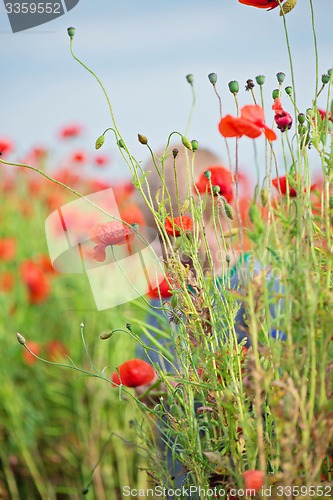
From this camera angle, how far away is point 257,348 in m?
0.65

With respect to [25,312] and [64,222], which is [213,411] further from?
[25,312]

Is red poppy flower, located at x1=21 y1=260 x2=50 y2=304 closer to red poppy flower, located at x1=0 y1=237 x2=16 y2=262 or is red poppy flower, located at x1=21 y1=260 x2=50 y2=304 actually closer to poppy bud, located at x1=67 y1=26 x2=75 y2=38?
red poppy flower, located at x1=0 y1=237 x2=16 y2=262

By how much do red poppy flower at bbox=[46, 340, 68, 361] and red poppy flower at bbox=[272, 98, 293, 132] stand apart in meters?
1.88

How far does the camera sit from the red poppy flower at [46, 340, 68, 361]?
8.54 feet

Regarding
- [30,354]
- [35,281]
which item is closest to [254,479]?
A: [30,354]

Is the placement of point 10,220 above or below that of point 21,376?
above

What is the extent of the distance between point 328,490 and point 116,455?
1926 millimetres

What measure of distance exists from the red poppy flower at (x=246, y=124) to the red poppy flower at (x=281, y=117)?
62 millimetres

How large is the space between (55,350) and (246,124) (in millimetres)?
1986

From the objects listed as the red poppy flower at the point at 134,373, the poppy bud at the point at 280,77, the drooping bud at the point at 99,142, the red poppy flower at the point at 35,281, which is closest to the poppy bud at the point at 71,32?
the drooping bud at the point at 99,142

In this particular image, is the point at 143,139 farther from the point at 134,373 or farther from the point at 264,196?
the point at 134,373

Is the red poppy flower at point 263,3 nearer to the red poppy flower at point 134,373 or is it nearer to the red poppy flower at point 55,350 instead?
the red poppy flower at point 134,373

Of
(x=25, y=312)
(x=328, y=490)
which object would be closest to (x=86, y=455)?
(x=25, y=312)

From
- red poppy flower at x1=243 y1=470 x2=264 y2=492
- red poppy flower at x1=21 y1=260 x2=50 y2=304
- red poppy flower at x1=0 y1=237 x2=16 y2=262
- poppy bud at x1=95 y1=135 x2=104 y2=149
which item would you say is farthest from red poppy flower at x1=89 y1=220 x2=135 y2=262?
red poppy flower at x1=0 y1=237 x2=16 y2=262
